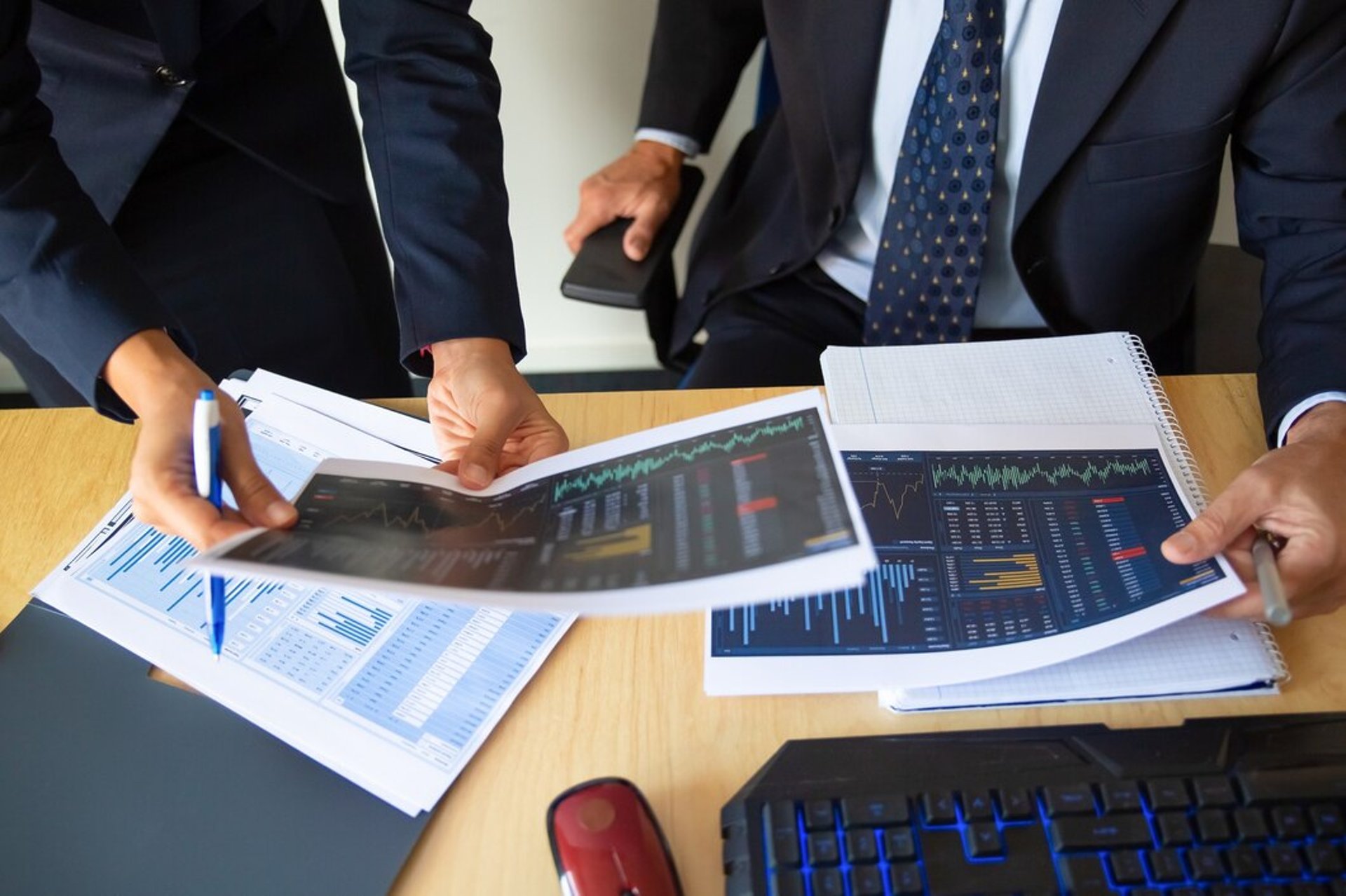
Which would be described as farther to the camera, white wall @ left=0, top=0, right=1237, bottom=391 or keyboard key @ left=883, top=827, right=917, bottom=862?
white wall @ left=0, top=0, right=1237, bottom=391

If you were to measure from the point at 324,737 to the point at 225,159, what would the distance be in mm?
801

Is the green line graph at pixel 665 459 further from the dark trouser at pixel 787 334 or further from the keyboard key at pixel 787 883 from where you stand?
the dark trouser at pixel 787 334

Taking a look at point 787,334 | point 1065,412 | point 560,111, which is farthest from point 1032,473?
point 560,111

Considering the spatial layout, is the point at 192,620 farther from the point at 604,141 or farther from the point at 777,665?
the point at 604,141

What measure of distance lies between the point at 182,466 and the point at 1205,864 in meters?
0.67

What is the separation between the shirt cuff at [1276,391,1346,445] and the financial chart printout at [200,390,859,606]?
1.44 ft

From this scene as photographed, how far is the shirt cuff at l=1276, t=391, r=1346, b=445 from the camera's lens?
77 centimetres

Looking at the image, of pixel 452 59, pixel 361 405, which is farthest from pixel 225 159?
pixel 361 405

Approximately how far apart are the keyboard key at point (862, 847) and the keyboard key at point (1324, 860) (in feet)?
0.77

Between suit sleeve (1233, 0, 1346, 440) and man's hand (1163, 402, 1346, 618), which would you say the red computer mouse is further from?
suit sleeve (1233, 0, 1346, 440)

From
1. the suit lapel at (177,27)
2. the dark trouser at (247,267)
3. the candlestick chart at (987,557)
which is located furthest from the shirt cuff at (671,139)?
the candlestick chart at (987,557)

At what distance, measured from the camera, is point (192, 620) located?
0.70 meters

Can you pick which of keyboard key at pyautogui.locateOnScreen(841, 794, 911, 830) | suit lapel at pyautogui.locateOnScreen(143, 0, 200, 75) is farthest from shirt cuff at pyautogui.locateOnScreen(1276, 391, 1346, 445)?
suit lapel at pyautogui.locateOnScreen(143, 0, 200, 75)

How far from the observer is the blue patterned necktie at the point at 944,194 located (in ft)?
3.11
